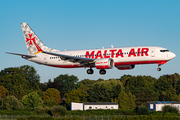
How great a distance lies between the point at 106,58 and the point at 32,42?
847 inches

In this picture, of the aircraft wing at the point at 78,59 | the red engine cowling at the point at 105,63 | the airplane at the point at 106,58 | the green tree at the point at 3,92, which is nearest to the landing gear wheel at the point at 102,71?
the airplane at the point at 106,58

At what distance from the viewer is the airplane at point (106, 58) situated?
55.4 metres

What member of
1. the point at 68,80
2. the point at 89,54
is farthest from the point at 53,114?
the point at 68,80

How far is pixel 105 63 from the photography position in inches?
2224

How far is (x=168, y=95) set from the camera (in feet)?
477

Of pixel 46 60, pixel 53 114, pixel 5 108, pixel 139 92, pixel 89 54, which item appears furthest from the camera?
pixel 139 92

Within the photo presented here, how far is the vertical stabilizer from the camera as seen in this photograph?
70.2 meters

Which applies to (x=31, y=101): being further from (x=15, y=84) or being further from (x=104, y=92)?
(x=15, y=84)

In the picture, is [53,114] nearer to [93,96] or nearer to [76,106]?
[76,106]

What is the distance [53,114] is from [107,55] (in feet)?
76.0

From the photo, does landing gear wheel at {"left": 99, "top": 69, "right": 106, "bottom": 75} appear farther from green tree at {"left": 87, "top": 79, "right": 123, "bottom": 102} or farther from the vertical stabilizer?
green tree at {"left": 87, "top": 79, "right": 123, "bottom": 102}

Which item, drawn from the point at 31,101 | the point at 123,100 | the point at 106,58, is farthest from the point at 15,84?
the point at 106,58

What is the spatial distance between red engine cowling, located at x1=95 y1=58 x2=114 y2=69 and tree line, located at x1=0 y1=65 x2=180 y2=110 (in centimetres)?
3701

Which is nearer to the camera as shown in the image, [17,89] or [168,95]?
[17,89]
